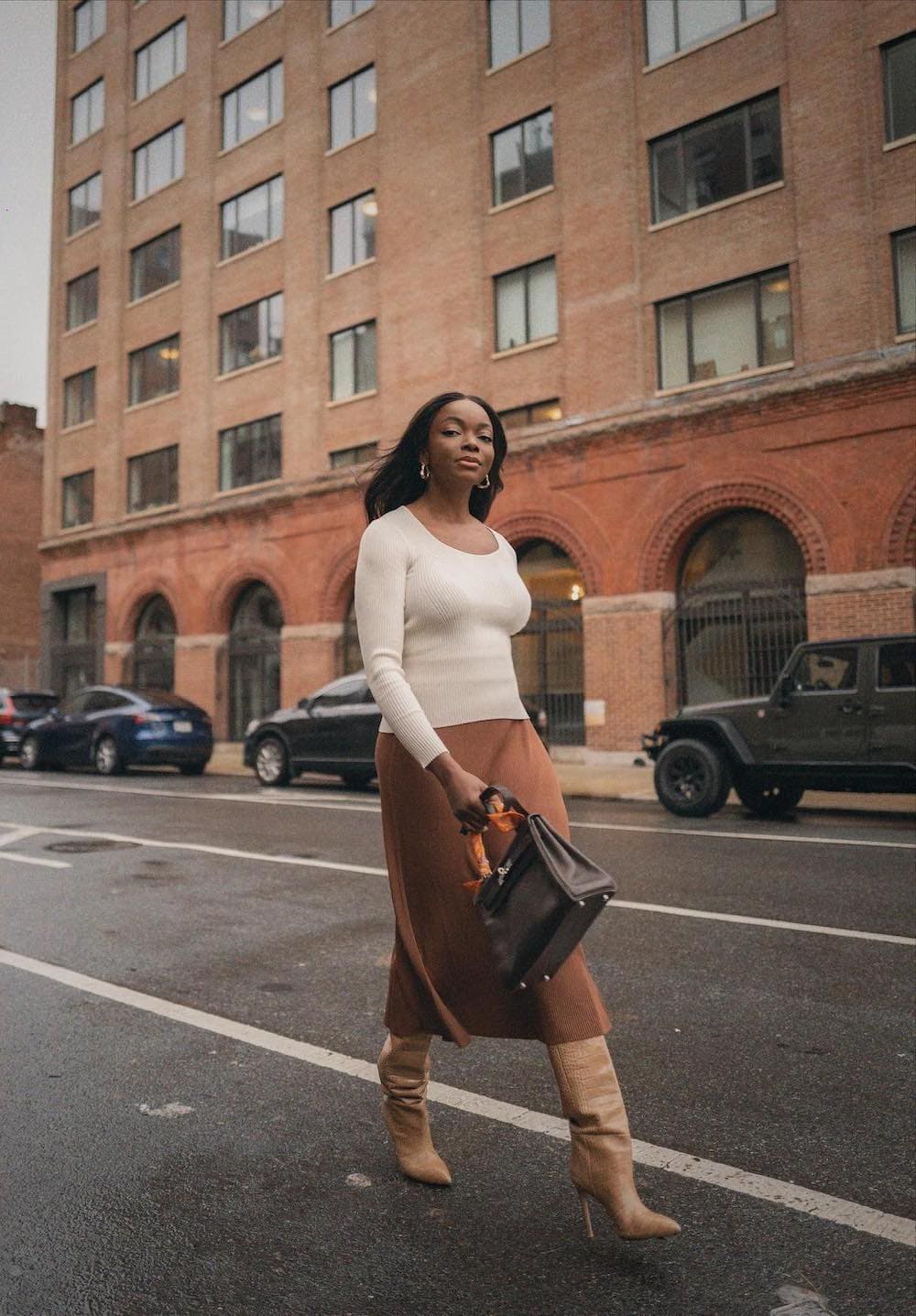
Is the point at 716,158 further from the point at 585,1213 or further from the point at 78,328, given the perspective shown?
the point at 78,328

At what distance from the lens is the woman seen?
2441 mm

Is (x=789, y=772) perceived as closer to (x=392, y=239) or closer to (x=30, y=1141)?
(x=30, y=1141)

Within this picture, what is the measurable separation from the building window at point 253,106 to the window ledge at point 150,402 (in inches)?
258

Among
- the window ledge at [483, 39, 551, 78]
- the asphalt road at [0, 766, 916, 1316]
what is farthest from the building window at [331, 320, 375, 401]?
the asphalt road at [0, 766, 916, 1316]

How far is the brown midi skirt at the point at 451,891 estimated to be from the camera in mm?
2537

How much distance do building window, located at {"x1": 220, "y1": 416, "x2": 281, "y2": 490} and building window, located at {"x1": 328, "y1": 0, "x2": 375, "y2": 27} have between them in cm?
945

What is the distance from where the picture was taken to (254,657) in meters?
25.3

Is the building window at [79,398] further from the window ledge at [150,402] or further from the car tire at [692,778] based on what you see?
the car tire at [692,778]

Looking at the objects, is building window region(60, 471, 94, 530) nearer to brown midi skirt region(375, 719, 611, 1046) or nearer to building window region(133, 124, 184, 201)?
building window region(133, 124, 184, 201)

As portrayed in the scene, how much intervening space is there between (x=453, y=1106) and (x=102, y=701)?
1720 cm

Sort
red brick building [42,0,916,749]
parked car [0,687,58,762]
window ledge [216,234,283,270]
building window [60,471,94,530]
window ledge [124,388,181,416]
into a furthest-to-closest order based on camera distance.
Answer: building window [60,471,94,530]
window ledge [124,388,181,416]
window ledge [216,234,283,270]
parked car [0,687,58,762]
red brick building [42,0,916,749]

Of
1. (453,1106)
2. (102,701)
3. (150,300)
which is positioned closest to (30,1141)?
(453,1106)

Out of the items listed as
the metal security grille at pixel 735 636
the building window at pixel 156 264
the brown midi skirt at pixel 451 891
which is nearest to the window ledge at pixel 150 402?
the building window at pixel 156 264

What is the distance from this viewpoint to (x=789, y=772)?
10.9 metres
